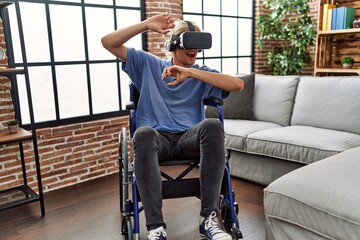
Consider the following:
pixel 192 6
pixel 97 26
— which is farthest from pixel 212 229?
pixel 192 6

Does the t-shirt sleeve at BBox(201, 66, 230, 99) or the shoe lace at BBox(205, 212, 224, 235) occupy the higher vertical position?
the t-shirt sleeve at BBox(201, 66, 230, 99)

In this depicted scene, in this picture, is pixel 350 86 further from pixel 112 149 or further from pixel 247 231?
pixel 112 149

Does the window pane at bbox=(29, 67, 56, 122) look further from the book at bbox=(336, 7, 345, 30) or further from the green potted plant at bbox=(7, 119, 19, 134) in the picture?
the book at bbox=(336, 7, 345, 30)

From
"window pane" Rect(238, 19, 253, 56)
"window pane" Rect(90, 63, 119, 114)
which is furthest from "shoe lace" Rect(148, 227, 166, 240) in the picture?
"window pane" Rect(238, 19, 253, 56)

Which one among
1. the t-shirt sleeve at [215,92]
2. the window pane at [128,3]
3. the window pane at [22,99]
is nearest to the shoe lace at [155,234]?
the t-shirt sleeve at [215,92]

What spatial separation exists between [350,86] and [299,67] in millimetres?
1886

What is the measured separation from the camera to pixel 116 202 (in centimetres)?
237

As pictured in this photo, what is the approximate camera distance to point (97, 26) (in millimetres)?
2887

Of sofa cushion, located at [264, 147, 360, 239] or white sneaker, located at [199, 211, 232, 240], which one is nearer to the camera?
sofa cushion, located at [264, 147, 360, 239]

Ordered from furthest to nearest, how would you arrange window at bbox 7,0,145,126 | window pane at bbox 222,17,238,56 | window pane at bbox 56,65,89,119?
window pane at bbox 222,17,238,56 → window pane at bbox 56,65,89,119 → window at bbox 7,0,145,126

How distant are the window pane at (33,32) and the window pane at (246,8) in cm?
278

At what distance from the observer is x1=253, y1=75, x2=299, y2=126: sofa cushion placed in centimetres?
286

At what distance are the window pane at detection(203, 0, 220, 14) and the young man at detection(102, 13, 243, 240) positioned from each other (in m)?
2.35

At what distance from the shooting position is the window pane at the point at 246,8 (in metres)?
4.46
